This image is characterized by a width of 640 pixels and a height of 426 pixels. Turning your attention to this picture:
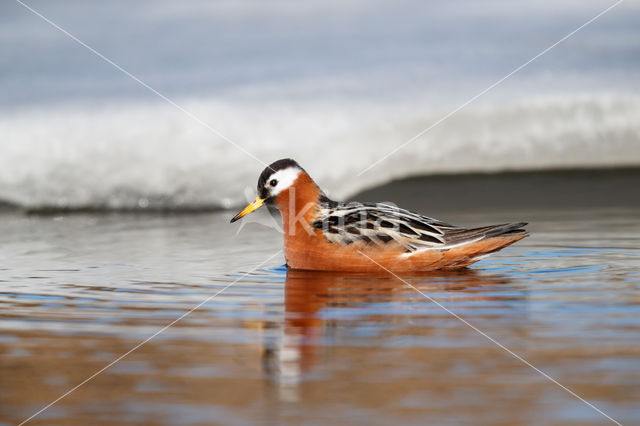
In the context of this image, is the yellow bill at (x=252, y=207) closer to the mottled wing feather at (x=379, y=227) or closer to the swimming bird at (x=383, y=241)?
the swimming bird at (x=383, y=241)

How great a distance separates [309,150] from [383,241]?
473 cm

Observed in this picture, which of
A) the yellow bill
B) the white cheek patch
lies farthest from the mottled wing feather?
the yellow bill

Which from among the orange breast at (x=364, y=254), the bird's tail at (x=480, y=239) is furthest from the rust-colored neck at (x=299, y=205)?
the bird's tail at (x=480, y=239)

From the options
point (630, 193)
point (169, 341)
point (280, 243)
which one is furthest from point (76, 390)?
point (630, 193)

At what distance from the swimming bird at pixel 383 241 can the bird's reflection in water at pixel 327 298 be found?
118mm

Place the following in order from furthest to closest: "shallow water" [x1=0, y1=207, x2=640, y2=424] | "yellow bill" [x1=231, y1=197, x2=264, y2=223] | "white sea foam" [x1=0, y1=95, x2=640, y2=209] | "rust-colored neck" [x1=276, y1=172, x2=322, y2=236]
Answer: "white sea foam" [x1=0, y1=95, x2=640, y2=209], "yellow bill" [x1=231, y1=197, x2=264, y2=223], "rust-colored neck" [x1=276, y1=172, x2=322, y2=236], "shallow water" [x1=0, y1=207, x2=640, y2=424]

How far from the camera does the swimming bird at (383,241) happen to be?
757cm

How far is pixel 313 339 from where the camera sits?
492cm

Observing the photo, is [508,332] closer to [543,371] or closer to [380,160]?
[543,371]

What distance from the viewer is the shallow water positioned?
3742 millimetres

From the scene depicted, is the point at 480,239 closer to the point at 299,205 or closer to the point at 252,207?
the point at 299,205

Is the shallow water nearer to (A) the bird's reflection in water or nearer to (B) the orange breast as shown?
(A) the bird's reflection in water

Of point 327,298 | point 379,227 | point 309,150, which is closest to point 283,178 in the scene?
point 379,227

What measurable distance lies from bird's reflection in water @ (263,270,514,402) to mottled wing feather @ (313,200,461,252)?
10.6 inches
